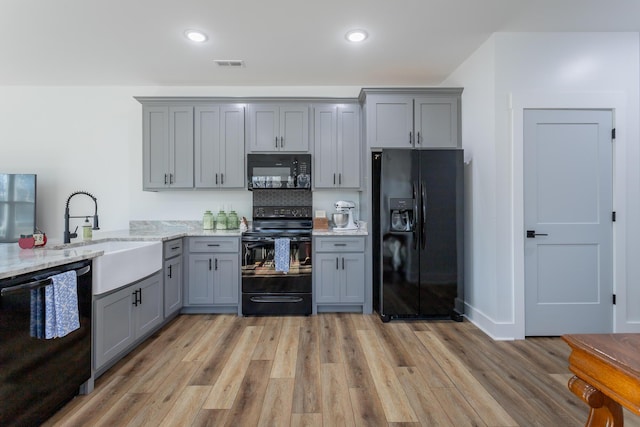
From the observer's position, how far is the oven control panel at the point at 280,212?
3744 mm

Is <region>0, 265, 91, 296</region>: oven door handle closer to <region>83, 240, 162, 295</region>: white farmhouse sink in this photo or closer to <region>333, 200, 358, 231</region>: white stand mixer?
<region>83, 240, 162, 295</region>: white farmhouse sink

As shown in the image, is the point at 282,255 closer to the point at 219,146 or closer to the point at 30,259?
the point at 219,146

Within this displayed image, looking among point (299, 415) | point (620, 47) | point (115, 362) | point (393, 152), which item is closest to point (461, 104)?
point (393, 152)

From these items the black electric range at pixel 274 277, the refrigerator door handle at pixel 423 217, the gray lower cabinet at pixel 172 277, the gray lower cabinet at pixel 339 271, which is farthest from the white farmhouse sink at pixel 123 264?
the refrigerator door handle at pixel 423 217

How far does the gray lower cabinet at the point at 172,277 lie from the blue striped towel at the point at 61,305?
1252mm

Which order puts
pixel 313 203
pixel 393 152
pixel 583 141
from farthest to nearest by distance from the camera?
pixel 313 203
pixel 393 152
pixel 583 141

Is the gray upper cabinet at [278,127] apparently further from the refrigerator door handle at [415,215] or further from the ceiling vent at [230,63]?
the refrigerator door handle at [415,215]

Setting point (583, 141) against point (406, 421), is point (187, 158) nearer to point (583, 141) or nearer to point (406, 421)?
point (406, 421)

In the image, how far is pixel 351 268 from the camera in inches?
130

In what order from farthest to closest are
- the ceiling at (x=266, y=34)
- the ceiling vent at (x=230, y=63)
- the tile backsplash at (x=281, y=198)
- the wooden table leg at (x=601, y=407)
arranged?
the tile backsplash at (x=281, y=198), the ceiling vent at (x=230, y=63), the ceiling at (x=266, y=34), the wooden table leg at (x=601, y=407)

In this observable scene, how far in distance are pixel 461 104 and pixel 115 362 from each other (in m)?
4.09

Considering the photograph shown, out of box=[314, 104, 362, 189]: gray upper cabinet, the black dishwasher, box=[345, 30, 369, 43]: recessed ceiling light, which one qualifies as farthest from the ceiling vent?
the black dishwasher

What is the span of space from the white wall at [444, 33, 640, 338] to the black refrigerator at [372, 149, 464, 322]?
1.37ft

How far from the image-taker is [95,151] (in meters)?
3.82
